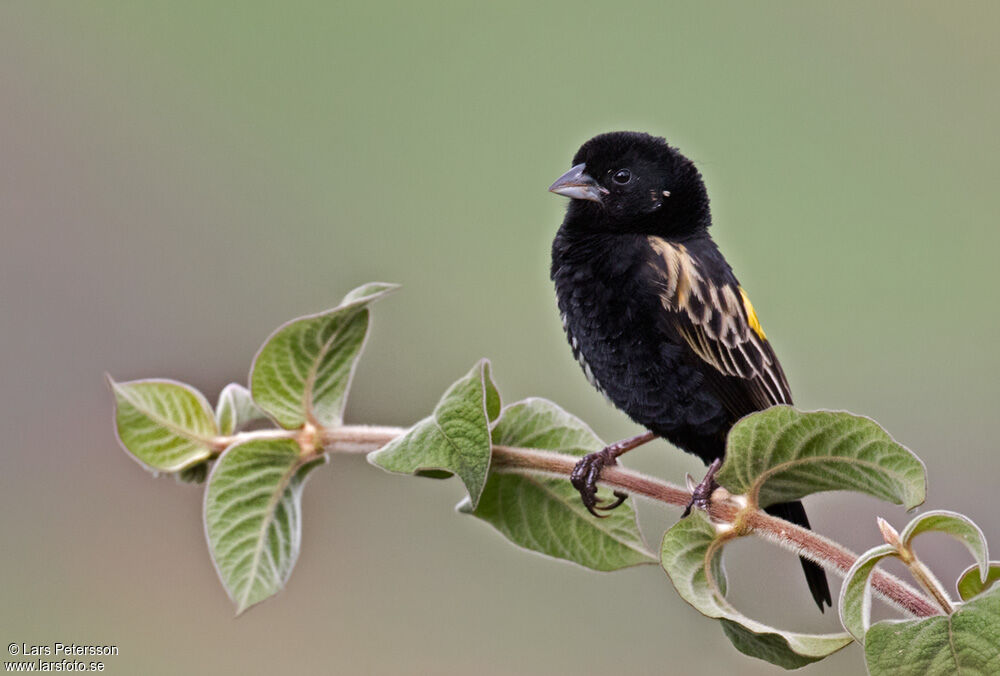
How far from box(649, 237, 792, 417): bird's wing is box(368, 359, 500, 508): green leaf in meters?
0.57

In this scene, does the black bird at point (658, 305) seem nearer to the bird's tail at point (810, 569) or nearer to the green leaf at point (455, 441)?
the bird's tail at point (810, 569)

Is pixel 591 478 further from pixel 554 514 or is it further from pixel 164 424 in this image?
pixel 164 424

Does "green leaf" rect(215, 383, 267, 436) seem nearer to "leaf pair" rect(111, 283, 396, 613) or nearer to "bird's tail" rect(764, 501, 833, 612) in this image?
"leaf pair" rect(111, 283, 396, 613)

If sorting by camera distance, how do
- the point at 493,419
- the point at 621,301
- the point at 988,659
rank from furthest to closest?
the point at 621,301 → the point at 493,419 → the point at 988,659

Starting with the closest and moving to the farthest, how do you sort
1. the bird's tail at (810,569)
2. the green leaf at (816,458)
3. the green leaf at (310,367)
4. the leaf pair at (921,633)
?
1. the leaf pair at (921,633)
2. the green leaf at (816,458)
3. the green leaf at (310,367)
4. the bird's tail at (810,569)

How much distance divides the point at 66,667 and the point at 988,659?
4.66 ft

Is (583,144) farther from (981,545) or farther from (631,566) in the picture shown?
(981,545)

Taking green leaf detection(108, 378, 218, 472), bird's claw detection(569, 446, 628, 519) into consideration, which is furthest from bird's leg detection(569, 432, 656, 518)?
green leaf detection(108, 378, 218, 472)

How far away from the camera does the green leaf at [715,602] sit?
3.54 ft

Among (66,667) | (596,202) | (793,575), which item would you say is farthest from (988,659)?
(66,667)

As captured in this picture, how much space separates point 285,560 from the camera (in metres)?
1.36

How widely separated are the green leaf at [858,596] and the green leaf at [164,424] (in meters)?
0.85

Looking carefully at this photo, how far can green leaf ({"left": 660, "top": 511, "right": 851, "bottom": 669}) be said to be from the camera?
108 cm

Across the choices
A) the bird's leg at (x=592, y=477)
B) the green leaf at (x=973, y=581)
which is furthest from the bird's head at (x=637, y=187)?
the green leaf at (x=973, y=581)
